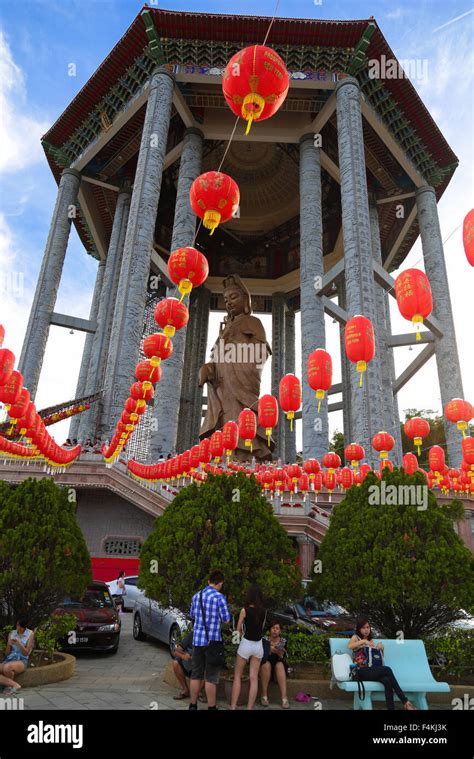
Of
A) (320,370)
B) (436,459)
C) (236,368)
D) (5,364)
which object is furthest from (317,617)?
(236,368)

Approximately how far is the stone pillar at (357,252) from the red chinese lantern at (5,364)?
11.9m

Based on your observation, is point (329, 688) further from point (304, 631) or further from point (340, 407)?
point (340, 407)

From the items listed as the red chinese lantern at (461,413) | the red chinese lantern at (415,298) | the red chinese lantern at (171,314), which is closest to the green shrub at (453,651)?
the red chinese lantern at (415,298)

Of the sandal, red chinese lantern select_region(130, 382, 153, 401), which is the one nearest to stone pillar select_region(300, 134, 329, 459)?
red chinese lantern select_region(130, 382, 153, 401)

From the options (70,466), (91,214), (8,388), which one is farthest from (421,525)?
(91,214)

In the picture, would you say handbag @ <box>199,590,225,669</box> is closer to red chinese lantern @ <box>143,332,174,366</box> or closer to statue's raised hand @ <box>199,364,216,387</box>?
red chinese lantern @ <box>143,332,174,366</box>

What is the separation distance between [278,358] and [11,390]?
995 inches

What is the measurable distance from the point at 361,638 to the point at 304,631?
2175 millimetres

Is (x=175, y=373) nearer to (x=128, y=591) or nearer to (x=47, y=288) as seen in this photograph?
(x=47, y=288)

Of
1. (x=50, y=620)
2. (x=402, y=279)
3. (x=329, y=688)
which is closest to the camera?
(x=329, y=688)

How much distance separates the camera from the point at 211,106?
2539 cm

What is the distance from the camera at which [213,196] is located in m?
8.28

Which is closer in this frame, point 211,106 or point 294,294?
point 211,106

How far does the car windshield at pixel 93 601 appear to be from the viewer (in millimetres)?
9164
